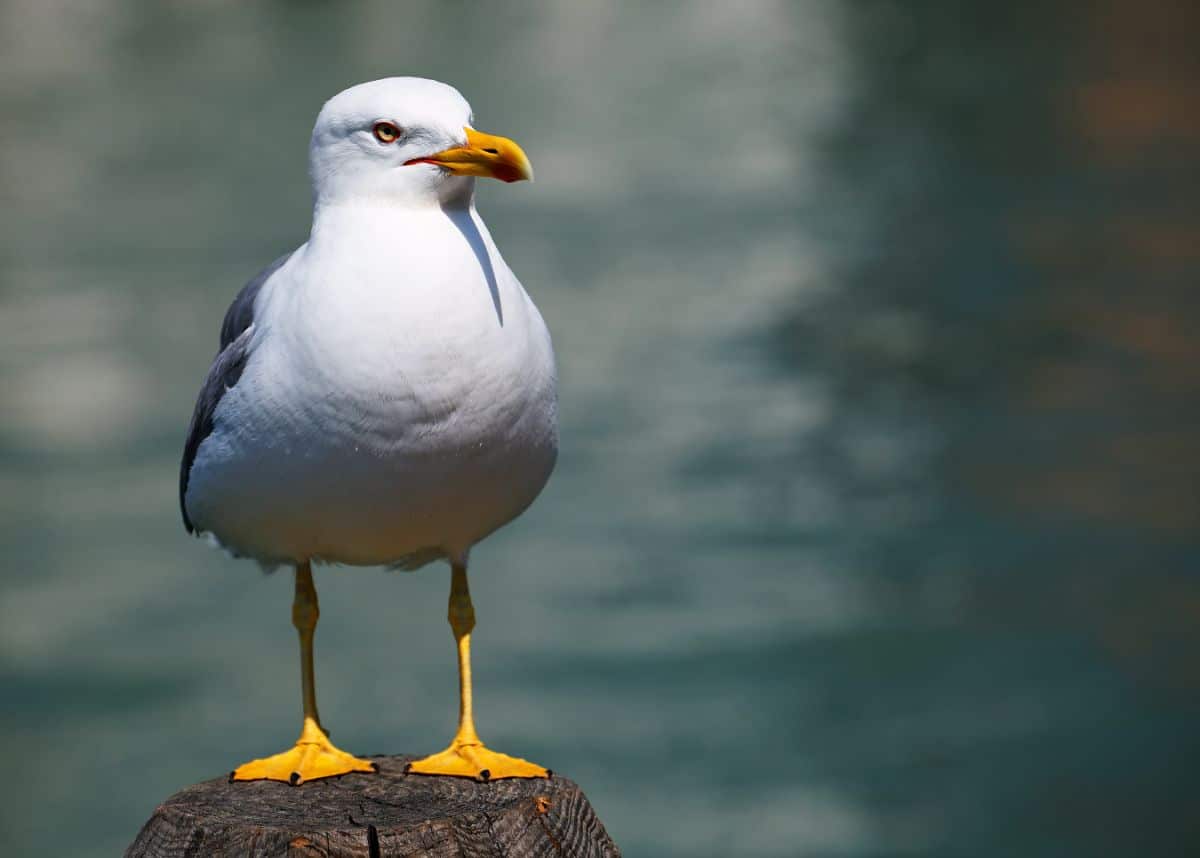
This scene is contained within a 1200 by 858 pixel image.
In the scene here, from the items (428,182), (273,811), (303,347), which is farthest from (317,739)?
(428,182)

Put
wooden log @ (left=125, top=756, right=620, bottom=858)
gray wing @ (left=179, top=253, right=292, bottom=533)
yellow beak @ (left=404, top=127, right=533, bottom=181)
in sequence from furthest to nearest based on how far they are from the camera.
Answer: gray wing @ (left=179, top=253, right=292, bottom=533) → yellow beak @ (left=404, top=127, right=533, bottom=181) → wooden log @ (left=125, top=756, right=620, bottom=858)

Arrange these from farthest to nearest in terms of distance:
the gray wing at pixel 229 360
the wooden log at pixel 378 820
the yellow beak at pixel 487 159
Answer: the gray wing at pixel 229 360, the yellow beak at pixel 487 159, the wooden log at pixel 378 820

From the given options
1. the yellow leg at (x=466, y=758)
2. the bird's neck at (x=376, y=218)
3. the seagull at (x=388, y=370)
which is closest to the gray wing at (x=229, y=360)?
the seagull at (x=388, y=370)

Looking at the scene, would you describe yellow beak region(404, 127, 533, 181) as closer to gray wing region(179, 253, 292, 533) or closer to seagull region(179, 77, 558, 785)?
seagull region(179, 77, 558, 785)

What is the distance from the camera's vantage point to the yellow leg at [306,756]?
3346mm

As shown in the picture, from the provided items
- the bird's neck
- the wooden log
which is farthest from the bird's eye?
the wooden log

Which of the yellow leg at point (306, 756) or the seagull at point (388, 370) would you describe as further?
the yellow leg at point (306, 756)

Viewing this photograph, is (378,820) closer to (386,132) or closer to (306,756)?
(306,756)

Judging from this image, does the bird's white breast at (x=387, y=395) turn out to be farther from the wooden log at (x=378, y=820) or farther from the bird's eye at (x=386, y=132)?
the wooden log at (x=378, y=820)

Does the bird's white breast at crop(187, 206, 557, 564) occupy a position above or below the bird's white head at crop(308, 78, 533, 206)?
below

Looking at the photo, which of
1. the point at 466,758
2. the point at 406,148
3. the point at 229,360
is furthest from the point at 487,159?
the point at 466,758

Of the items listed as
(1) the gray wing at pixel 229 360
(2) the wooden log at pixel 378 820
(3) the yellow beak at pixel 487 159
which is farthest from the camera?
(1) the gray wing at pixel 229 360

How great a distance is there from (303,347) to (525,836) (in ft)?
3.27

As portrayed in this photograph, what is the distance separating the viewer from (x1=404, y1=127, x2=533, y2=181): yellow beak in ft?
9.96
